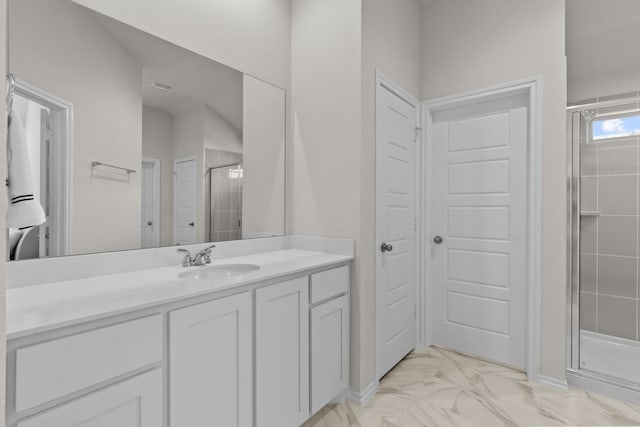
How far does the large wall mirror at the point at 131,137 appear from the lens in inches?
50.9

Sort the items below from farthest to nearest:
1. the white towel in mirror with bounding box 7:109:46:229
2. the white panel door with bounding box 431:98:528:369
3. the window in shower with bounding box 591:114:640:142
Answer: the white panel door with bounding box 431:98:528:369, the window in shower with bounding box 591:114:640:142, the white towel in mirror with bounding box 7:109:46:229

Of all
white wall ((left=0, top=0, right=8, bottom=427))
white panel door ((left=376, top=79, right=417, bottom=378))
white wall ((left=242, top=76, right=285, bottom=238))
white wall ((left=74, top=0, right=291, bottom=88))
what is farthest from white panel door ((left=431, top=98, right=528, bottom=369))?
white wall ((left=0, top=0, right=8, bottom=427))

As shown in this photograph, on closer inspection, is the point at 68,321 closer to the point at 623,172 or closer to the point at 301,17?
the point at 301,17

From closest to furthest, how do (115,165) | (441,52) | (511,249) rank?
1. (115,165)
2. (511,249)
3. (441,52)

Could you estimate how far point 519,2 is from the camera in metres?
2.28

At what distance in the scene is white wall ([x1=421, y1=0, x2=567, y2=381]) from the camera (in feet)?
6.98

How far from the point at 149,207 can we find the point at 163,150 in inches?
12.1

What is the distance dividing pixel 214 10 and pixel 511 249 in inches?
99.6

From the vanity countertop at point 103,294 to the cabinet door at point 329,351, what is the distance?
1.02 ft

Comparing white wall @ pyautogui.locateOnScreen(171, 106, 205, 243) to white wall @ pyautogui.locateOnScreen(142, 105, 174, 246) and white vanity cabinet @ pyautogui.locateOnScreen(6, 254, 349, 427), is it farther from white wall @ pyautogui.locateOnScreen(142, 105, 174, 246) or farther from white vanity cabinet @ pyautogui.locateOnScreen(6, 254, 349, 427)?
white vanity cabinet @ pyautogui.locateOnScreen(6, 254, 349, 427)

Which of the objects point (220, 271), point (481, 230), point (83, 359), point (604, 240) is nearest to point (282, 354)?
point (220, 271)

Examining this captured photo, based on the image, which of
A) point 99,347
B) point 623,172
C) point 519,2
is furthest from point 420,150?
point 99,347

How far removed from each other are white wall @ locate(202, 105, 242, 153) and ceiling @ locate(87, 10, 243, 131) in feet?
0.10

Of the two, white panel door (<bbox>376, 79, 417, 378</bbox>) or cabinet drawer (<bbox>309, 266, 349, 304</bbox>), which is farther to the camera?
white panel door (<bbox>376, 79, 417, 378</bbox>)
